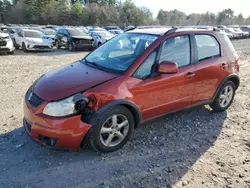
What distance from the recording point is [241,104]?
18.4 feet

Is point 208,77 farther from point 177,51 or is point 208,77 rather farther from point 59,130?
point 59,130

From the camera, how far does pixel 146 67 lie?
365cm

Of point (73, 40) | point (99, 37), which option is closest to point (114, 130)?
point (73, 40)

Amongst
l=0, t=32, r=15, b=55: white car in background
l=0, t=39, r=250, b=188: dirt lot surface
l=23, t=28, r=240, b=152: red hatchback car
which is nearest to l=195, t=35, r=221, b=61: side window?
l=23, t=28, r=240, b=152: red hatchback car

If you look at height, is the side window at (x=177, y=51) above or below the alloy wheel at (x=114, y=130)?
above

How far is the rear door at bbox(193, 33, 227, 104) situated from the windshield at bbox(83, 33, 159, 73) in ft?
3.12

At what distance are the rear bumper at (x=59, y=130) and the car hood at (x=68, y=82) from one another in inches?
Result: 11.4

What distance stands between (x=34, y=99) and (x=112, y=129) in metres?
1.15

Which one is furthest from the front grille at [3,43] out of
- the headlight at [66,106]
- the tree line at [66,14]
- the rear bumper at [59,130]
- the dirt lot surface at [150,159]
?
the tree line at [66,14]

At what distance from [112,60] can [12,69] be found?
22.0ft

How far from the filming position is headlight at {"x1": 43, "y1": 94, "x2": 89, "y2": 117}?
10.2ft

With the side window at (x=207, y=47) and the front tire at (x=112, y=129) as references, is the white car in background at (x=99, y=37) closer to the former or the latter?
the side window at (x=207, y=47)

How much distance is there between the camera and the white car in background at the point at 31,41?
15.4 m

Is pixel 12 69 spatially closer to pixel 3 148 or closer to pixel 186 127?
pixel 3 148
